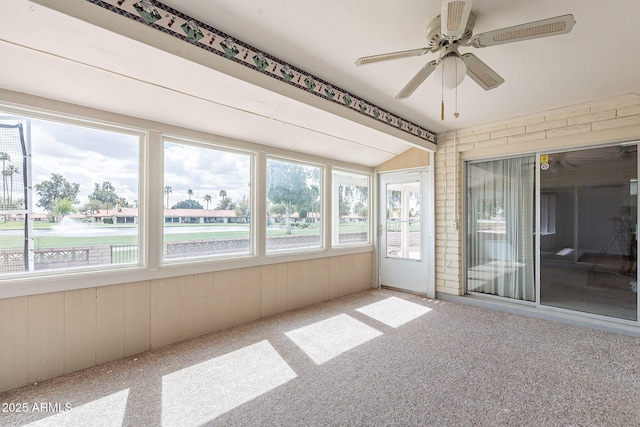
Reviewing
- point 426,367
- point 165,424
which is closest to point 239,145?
point 165,424

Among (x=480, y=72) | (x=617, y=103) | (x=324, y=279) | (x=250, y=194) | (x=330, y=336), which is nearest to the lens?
(x=480, y=72)

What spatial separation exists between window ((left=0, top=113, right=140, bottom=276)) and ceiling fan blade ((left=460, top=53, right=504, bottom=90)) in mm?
2927

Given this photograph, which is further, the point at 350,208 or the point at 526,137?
the point at 350,208

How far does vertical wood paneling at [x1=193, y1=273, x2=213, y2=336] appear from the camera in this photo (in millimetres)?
3223

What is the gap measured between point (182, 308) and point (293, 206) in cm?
191

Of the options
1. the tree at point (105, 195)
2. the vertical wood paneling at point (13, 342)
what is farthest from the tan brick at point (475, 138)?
the vertical wood paneling at point (13, 342)

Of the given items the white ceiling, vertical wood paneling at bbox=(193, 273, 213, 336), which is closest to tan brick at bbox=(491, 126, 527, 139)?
the white ceiling

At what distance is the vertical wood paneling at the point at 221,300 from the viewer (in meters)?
3.38

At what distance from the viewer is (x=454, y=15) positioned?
1644mm

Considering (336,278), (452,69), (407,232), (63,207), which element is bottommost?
(336,278)

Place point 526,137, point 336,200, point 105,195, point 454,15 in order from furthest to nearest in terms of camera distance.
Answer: point 336,200
point 526,137
point 105,195
point 454,15

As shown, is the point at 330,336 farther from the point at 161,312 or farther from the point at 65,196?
the point at 65,196

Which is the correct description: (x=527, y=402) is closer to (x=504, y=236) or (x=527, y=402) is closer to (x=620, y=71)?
(x=504, y=236)

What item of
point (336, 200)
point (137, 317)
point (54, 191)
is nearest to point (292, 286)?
point (336, 200)
